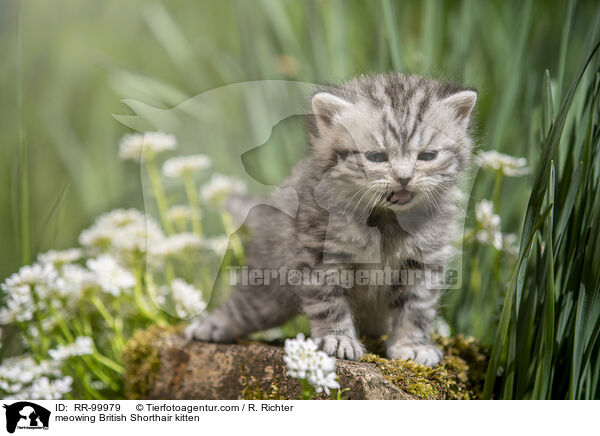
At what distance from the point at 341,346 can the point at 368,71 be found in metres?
0.40

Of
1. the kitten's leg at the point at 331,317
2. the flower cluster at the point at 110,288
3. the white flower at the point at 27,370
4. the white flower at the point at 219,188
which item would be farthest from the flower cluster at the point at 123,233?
the kitten's leg at the point at 331,317

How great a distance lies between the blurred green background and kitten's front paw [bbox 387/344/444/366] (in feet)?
0.72

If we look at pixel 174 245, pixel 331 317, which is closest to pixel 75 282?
pixel 174 245

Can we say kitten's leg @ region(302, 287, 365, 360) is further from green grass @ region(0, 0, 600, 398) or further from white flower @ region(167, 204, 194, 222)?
white flower @ region(167, 204, 194, 222)

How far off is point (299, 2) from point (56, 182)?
724 mm

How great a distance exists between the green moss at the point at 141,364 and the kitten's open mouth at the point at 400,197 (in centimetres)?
53

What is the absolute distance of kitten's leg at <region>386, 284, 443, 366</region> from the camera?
2.62 feet

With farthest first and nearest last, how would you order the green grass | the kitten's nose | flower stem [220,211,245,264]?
flower stem [220,211,245,264]
the green grass
the kitten's nose

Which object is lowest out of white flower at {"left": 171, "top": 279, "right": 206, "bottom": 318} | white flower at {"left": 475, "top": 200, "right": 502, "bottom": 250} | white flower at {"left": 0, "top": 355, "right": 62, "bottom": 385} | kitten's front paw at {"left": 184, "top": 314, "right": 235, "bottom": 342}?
white flower at {"left": 0, "top": 355, "right": 62, "bottom": 385}

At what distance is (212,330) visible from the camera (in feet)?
3.19

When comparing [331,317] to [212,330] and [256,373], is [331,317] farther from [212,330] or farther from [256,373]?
[212,330]
